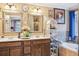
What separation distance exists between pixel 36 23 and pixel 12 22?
30cm

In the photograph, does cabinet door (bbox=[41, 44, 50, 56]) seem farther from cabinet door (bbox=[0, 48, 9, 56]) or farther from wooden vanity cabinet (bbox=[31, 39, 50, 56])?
cabinet door (bbox=[0, 48, 9, 56])

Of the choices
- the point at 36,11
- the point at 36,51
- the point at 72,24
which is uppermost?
the point at 36,11

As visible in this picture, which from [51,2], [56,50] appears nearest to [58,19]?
[51,2]

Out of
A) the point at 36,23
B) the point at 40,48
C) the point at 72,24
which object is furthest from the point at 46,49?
the point at 72,24

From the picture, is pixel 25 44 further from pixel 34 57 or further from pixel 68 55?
pixel 68 55

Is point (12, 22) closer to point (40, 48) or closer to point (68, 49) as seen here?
point (40, 48)

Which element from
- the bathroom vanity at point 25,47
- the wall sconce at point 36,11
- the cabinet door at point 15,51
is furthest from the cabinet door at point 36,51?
the wall sconce at point 36,11

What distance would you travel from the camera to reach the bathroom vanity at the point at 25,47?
6.53 ft

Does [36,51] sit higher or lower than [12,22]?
lower

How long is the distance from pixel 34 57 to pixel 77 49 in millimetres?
552

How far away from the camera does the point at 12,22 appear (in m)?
2.03

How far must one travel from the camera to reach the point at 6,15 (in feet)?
6.59

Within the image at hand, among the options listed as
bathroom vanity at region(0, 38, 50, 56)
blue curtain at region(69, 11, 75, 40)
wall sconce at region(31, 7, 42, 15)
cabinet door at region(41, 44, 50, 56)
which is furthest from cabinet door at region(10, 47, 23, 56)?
blue curtain at region(69, 11, 75, 40)

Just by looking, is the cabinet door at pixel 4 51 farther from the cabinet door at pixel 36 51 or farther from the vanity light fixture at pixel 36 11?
the vanity light fixture at pixel 36 11
